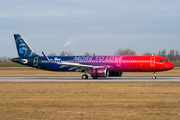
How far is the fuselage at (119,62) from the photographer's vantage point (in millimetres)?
44688

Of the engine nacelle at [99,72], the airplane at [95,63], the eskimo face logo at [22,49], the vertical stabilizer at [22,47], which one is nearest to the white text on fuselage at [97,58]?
the airplane at [95,63]

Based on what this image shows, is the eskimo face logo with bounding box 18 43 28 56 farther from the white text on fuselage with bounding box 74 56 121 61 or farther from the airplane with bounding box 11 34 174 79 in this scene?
the white text on fuselage with bounding box 74 56 121 61

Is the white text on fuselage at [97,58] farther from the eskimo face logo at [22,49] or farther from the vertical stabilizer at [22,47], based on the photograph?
the eskimo face logo at [22,49]

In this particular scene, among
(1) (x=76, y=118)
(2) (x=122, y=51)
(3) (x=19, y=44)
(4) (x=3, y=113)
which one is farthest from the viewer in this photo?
(2) (x=122, y=51)

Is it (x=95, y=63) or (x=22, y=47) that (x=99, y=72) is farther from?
(x=22, y=47)

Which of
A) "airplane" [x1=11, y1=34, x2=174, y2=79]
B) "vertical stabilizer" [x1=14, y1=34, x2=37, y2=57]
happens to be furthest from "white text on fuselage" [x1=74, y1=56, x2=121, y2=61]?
"vertical stabilizer" [x1=14, y1=34, x2=37, y2=57]

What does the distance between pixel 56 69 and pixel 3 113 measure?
34919 mm

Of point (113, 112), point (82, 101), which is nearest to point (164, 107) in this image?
point (113, 112)

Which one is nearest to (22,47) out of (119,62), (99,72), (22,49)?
(22,49)

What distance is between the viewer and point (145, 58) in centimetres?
4547

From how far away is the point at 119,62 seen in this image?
4616cm

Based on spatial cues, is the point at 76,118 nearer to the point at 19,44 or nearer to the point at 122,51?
the point at 19,44

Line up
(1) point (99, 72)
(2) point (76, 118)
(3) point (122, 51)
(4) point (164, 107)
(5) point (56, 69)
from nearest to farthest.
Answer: (2) point (76, 118)
(4) point (164, 107)
(1) point (99, 72)
(5) point (56, 69)
(3) point (122, 51)

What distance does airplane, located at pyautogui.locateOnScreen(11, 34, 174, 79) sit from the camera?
44.7 meters
